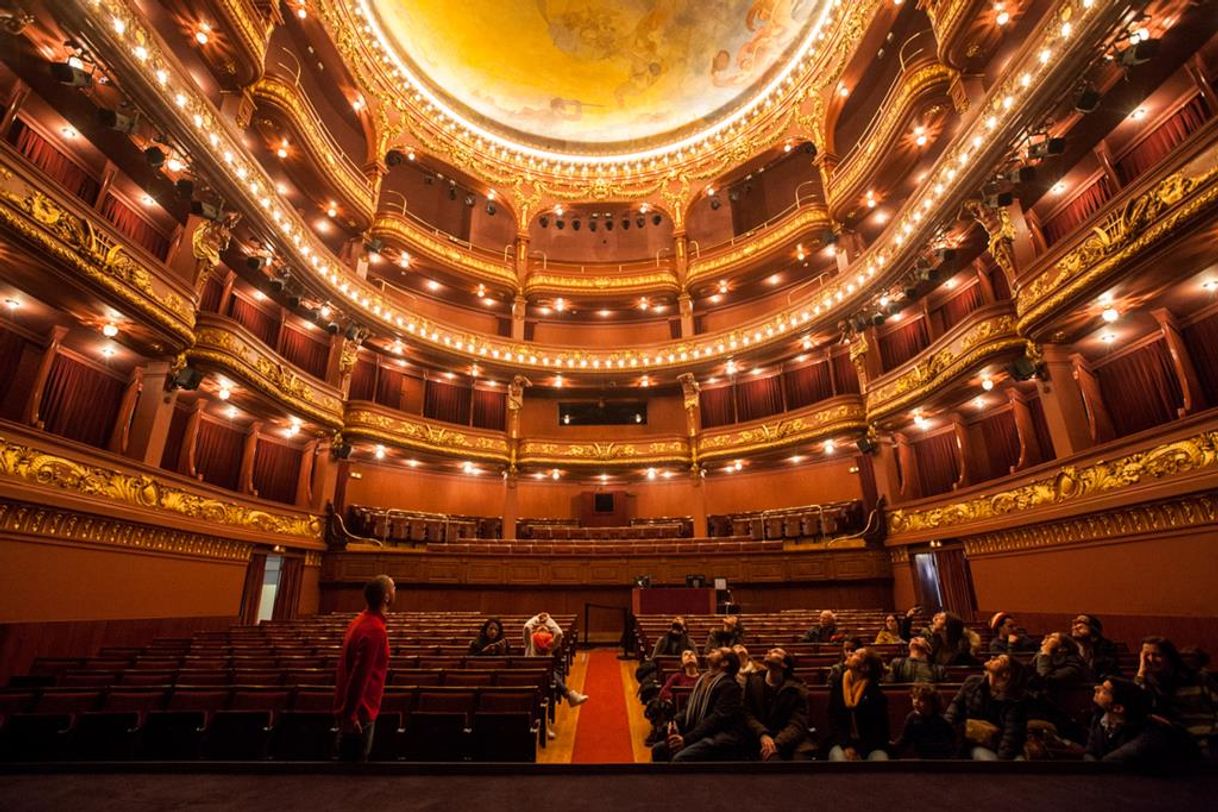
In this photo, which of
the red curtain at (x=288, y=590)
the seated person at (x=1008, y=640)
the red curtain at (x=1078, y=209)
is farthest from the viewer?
the red curtain at (x=288, y=590)

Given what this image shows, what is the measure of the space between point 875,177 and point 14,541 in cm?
1991

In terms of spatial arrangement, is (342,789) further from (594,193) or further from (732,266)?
(594,193)

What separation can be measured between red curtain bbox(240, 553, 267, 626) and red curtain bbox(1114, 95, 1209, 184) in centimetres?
1913

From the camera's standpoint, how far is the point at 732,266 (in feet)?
66.5

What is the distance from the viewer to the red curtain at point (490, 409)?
67.1 ft

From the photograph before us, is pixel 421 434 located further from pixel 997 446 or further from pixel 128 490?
pixel 997 446

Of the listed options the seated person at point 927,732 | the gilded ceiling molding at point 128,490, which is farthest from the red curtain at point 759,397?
the seated person at point 927,732

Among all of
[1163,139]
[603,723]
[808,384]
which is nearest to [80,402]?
[603,723]

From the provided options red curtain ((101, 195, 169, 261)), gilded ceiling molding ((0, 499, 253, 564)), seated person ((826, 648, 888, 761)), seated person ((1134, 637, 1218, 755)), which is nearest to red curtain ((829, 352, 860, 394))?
seated person ((1134, 637, 1218, 755))

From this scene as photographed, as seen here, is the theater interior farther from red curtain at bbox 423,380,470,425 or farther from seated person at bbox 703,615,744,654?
seated person at bbox 703,615,744,654

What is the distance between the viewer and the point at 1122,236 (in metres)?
8.12

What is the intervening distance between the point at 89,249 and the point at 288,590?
8618mm

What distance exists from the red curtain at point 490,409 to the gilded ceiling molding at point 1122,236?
16060mm

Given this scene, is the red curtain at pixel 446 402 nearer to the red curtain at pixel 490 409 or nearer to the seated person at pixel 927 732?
the red curtain at pixel 490 409
